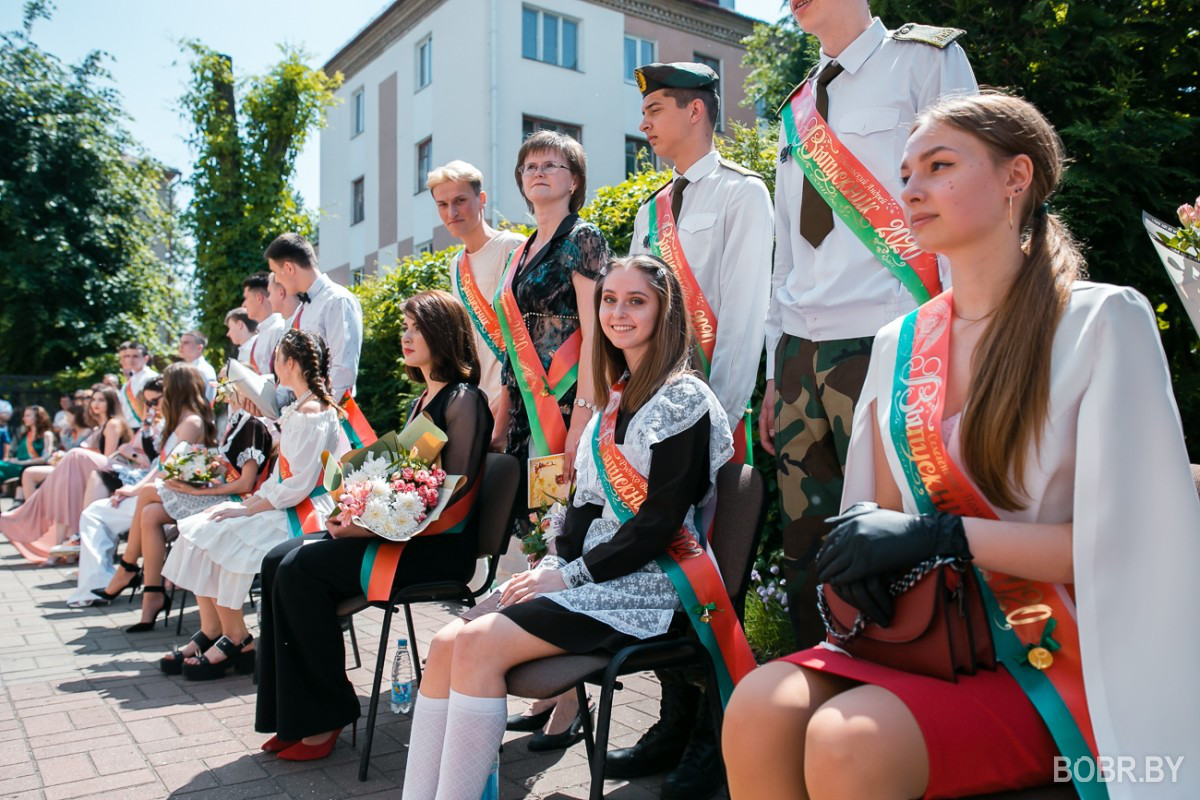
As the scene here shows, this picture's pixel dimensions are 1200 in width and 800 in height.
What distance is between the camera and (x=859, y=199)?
262 centimetres

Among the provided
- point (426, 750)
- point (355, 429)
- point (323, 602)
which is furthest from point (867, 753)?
point (355, 429)

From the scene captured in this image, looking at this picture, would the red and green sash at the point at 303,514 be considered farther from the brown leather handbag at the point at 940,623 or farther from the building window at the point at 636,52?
the building window at the point at 636,52

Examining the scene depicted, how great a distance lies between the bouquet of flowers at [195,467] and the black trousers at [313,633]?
7.53 ft

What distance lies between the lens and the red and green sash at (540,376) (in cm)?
366

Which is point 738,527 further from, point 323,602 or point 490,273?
point 490,273

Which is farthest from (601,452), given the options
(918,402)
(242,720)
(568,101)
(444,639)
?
(568,101)

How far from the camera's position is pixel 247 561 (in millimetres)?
4473

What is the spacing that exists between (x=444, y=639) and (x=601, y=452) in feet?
2.22

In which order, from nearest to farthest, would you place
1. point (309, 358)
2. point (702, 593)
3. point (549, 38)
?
point (702, 593) < point (309, 358) < point (549, 38)

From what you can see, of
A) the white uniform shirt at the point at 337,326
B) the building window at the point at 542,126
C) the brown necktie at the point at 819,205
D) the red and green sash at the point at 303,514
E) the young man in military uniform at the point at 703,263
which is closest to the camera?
the brown necktie at the point at 819,205

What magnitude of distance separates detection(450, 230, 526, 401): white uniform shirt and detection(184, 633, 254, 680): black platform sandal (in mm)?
1813

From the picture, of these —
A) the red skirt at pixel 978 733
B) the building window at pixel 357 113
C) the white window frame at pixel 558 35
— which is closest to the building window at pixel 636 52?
the white window frame at pixel 558 35

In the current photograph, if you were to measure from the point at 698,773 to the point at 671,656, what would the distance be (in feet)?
2.20

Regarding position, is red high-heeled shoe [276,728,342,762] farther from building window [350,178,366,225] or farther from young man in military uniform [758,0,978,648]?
building window [350,178,366,225]
